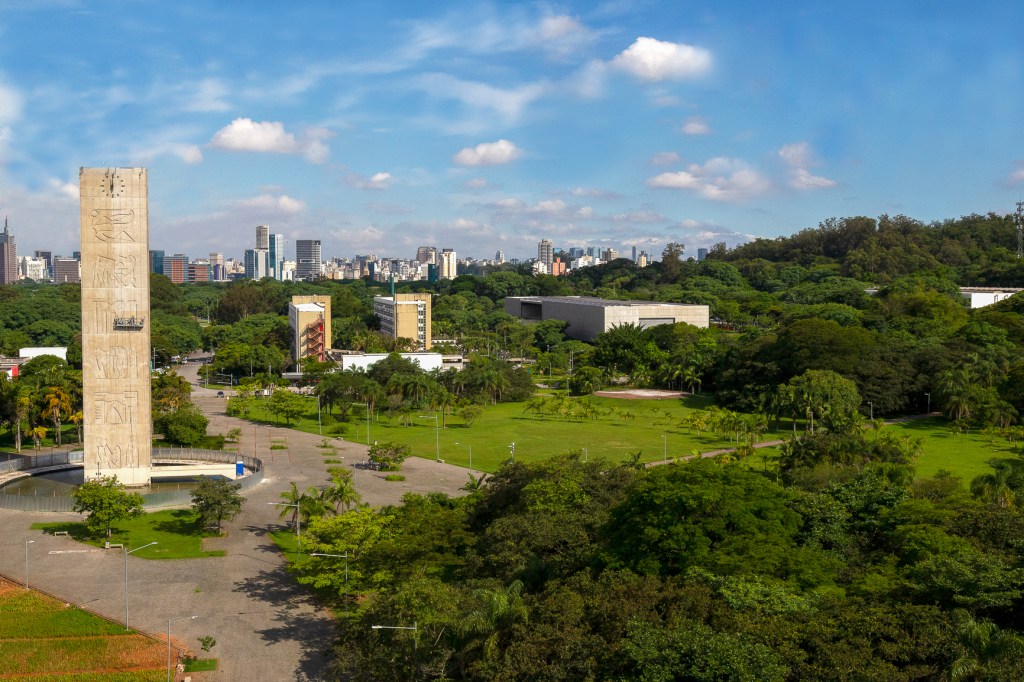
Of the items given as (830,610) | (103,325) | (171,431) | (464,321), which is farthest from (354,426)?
(464,321)

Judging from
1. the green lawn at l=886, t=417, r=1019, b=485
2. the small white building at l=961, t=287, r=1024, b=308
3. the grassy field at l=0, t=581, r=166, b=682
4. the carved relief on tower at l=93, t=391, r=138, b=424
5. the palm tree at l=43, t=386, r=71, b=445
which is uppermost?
the small white building at l=961, t=287, r=1024, b=308

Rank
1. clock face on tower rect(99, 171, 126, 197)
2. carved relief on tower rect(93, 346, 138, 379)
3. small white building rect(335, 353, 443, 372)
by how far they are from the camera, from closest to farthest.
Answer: clock face on tower rect(99, 171, 126, 197) < carved relief on tower rect(93, 346, 138, 379) < small white building rect(335, 353, 443, 372)

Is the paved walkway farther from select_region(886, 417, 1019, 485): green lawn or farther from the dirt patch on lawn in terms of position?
the dirt patch on lawn

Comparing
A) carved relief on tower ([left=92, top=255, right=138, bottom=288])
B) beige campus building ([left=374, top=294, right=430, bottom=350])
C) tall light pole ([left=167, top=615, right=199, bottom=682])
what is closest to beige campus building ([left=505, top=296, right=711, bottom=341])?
beige campus building ([left=374, top=294, right=430, bottom=350])

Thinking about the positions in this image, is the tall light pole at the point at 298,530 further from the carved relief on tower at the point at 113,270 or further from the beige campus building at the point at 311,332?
the beige campus building at the point at 311,332

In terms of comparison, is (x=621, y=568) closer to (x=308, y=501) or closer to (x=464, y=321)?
(x=308, y=501)

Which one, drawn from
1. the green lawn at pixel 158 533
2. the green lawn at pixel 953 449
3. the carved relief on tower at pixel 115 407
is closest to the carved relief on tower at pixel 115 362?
the carved relief on tower at pixel 115 407
